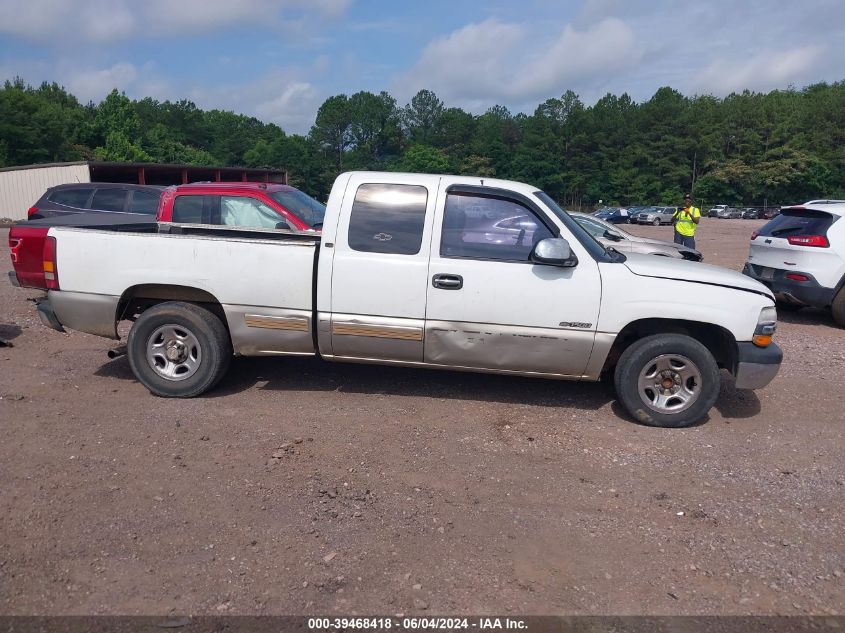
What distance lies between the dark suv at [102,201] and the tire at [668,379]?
11.2 meters

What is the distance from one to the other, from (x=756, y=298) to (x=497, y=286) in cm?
200

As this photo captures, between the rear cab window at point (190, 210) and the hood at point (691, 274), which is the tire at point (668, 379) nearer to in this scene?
the hood at point (691, 274)

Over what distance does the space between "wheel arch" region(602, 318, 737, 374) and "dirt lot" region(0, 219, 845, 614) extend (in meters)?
0.52

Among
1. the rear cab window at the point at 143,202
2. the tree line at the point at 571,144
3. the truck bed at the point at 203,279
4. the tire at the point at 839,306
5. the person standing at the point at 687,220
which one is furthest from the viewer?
the tree line at the point at 571,144

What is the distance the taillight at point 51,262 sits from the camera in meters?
5.88

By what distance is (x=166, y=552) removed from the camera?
3578 mm

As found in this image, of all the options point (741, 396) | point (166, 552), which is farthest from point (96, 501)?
point (741, 396)

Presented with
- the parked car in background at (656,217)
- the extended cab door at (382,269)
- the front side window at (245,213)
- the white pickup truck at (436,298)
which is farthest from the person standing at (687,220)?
the parked car in background at (656,217)

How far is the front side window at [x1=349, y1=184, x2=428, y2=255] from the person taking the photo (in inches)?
218

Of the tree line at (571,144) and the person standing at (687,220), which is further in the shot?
the tree line at (571,144)

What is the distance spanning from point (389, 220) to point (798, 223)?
7.07 meters

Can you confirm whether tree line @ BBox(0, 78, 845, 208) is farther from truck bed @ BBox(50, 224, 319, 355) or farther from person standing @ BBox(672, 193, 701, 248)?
truck bed @ BBox(50, 224, 319, 355)

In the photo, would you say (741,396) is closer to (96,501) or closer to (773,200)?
(96,501)

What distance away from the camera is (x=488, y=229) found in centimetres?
553
